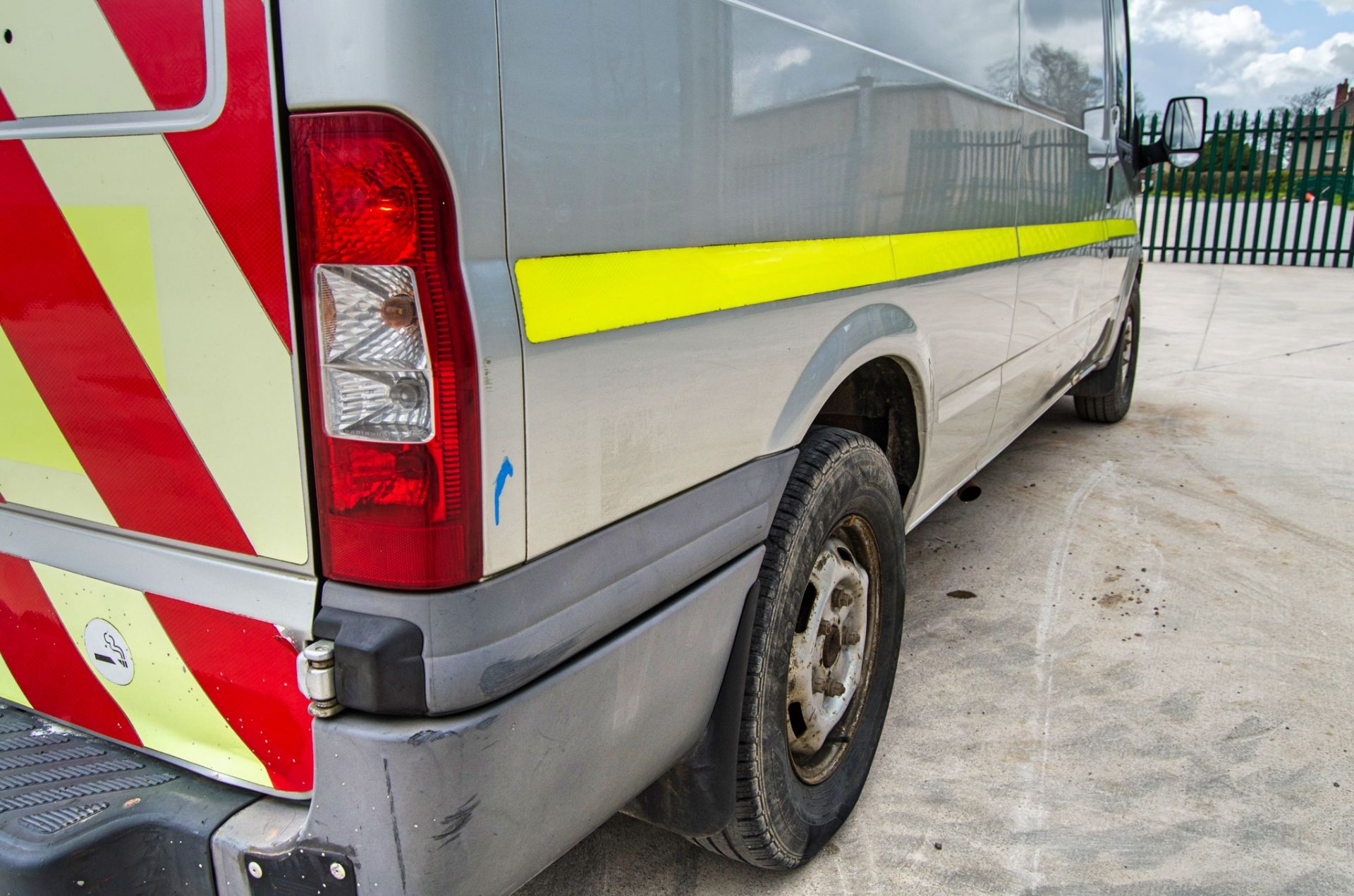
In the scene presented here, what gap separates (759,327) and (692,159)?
0.33 meters

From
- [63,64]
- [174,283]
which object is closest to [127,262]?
[174,283]

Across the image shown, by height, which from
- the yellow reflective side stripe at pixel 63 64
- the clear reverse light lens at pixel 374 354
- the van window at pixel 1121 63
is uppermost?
the van window at pixel 1121 63

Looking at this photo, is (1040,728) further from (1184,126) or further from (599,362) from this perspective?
(1184,126)

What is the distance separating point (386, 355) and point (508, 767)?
544mm

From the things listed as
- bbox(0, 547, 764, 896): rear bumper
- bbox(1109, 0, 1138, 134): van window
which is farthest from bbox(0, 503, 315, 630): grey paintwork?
bbox(1109, 0, 1138, 134): van window

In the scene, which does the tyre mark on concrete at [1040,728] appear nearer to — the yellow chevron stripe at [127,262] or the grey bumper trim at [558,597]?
the grey bumper trim at [558,597]

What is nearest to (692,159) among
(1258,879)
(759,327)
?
(759,327)

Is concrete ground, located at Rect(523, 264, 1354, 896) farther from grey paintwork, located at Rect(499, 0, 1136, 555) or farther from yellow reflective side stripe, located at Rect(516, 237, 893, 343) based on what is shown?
yellow reflective side stripe, located at Rect(516, 237, 893, 343)

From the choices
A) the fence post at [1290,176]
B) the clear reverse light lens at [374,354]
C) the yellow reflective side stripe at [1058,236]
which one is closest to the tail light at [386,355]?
the clear reverse light lens at [374,354]

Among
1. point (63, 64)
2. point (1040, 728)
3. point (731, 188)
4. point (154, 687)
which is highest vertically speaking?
point (63, 64)

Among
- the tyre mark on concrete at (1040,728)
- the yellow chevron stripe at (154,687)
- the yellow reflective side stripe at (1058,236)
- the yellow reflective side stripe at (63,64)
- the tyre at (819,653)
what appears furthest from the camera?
the yellow reflective side stripe at (1058,236)

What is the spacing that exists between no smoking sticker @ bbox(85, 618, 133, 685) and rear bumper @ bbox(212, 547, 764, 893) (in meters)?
0.32

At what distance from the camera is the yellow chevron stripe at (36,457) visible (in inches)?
57.9

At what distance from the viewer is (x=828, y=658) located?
2273mm
